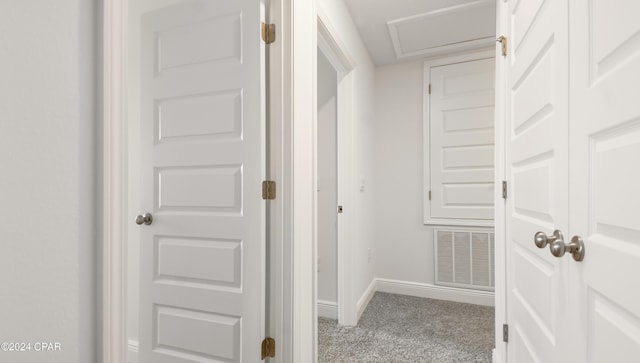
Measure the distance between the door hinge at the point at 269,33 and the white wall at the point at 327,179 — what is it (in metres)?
1.46

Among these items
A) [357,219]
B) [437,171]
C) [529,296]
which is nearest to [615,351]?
[529,296]

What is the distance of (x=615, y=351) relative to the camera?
67 cm

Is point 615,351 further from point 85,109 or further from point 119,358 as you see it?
point 85,109

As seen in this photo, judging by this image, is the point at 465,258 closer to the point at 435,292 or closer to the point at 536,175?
the point at 435,292

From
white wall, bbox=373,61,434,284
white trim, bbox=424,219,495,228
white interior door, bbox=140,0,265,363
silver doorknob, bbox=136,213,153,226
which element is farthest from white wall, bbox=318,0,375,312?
silver doorknob, bbox=136,213,153,226

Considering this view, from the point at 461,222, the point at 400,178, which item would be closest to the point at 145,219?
the point at 400,178

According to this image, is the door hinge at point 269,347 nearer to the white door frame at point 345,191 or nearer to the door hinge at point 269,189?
the door hinge at point 269,189

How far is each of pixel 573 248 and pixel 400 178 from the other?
2.68 meters

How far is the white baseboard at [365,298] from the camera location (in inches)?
109

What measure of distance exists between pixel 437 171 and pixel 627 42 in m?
2.72

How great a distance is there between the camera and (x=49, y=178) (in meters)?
0.55

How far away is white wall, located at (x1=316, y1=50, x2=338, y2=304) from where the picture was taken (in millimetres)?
2857

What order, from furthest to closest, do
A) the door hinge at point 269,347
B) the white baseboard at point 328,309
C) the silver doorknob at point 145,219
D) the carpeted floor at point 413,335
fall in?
1. the white baseboard at point 328,309
2. the carpeted floor at point 413,335
3. the silver doorknob at point 145,219
4. the door hinge at point 269,347

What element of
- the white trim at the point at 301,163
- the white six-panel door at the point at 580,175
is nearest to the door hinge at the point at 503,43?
the white six-panel door at the point at 580,175
